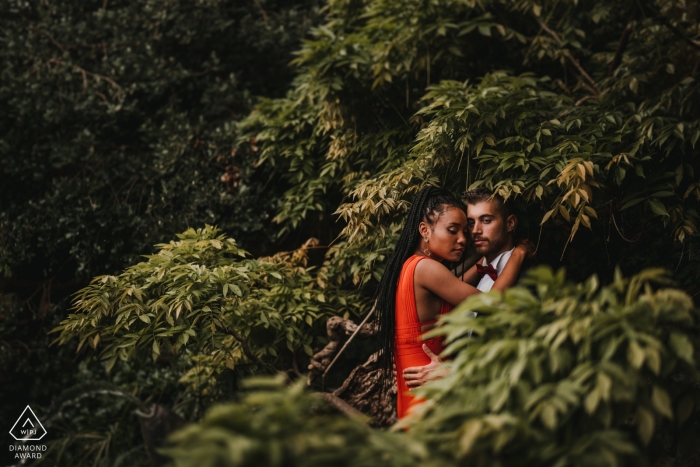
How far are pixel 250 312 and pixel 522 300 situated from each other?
2.33m

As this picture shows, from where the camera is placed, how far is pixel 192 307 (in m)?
3.63

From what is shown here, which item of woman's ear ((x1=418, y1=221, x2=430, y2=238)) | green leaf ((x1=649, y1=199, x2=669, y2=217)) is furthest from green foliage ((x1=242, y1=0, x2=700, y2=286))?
woman's ear ((x1=418, y1=221, x2=430, y2=238))

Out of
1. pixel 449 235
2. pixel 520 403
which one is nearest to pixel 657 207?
pixel 449 235

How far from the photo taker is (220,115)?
6.22 m

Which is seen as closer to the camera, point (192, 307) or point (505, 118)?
point (192, 307)

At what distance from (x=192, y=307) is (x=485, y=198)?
168cm

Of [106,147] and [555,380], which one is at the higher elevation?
[106,147]

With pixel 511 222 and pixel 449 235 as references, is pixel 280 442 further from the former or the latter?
pixel 511 222

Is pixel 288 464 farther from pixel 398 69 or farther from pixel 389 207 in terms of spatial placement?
pixel 398 69

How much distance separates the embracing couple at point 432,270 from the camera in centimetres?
311

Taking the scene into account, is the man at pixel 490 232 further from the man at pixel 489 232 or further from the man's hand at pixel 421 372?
the man's hand at pixel 421 372

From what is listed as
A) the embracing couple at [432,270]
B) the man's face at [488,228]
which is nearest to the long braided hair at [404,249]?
the embracing couple at [432,270]

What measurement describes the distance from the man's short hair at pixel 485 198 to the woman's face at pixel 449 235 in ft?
0.71

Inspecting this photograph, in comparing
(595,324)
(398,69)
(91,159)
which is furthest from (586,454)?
(91,159)
